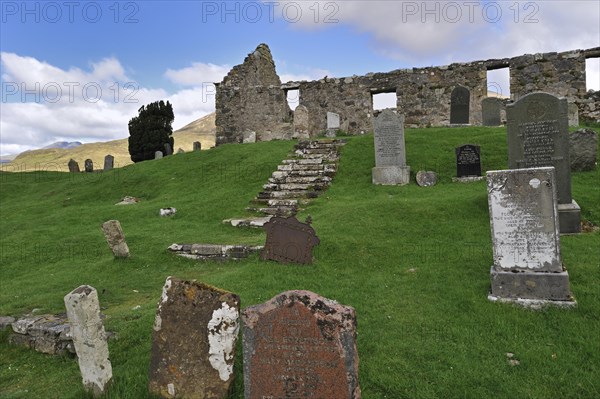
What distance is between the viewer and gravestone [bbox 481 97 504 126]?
60.2 ft

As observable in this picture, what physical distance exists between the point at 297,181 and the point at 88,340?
10.7 m

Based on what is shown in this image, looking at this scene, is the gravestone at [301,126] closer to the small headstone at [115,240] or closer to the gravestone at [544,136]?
the gravestone at [544,136]

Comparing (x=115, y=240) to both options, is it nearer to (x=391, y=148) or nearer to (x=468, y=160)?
(x=391, y=148)

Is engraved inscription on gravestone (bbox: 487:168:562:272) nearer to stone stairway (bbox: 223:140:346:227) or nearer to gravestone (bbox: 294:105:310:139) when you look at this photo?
stone stairway (bbox: 223:140:346:227)

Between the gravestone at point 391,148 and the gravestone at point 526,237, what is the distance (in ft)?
24.1

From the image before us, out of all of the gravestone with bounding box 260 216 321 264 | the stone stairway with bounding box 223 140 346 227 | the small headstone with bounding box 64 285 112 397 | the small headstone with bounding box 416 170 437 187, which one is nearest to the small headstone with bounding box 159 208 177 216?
the stone stairway with bounding box 223 140 346 227

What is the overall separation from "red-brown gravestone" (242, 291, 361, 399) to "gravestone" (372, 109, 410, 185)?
1030 cm

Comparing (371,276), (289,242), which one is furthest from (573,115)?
(289,242)

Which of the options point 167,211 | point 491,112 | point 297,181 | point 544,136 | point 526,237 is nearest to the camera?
point 526,237

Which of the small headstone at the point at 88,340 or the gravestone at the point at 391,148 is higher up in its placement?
the gravestone at the point at 391,148

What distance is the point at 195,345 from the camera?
385 centimetres

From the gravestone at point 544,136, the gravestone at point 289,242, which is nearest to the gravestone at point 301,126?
the gravestone at point 544,136

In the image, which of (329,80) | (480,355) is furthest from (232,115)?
(480,355)

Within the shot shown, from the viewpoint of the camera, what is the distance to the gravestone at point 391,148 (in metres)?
13.0
